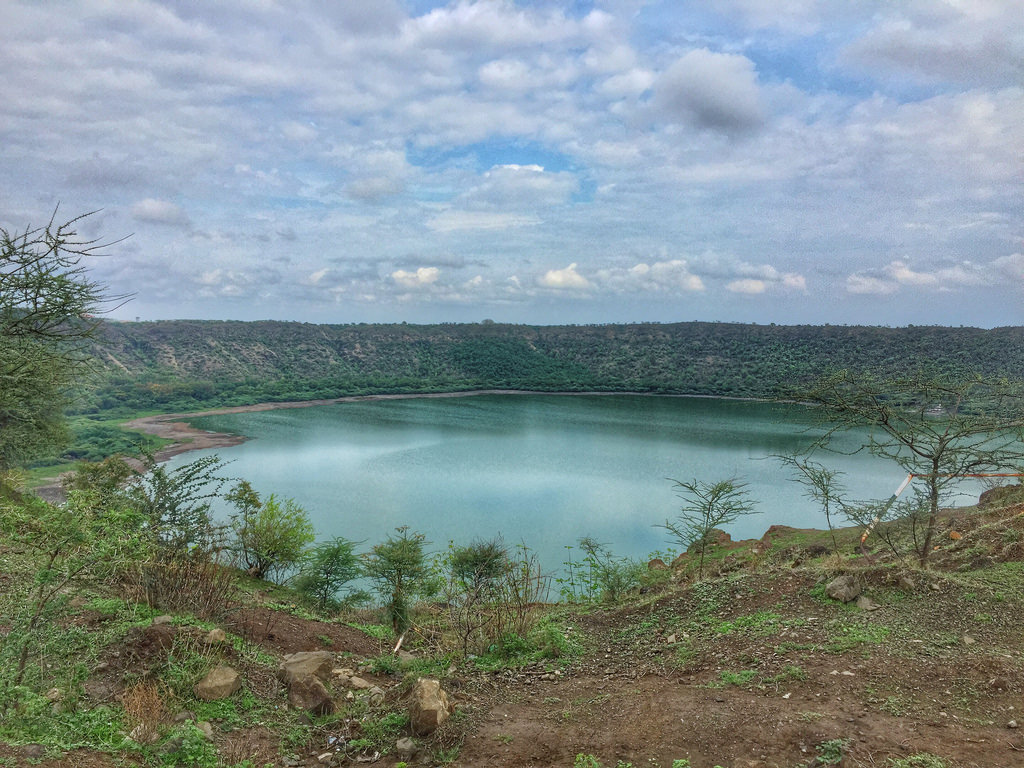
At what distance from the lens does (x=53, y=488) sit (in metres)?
25.3

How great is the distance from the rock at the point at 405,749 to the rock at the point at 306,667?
137 cm

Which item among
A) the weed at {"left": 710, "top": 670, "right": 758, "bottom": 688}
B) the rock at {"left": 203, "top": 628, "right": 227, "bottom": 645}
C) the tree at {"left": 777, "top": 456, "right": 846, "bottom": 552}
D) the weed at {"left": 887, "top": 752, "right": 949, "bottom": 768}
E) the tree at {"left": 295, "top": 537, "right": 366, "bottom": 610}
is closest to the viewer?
the weed at {"left": 887, "top": 752, "right": 949, "bottom": 768}

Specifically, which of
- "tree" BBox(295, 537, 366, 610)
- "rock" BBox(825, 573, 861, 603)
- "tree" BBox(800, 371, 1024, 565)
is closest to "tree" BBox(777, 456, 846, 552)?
"tree" BBox(800, 371, 1024, 565)

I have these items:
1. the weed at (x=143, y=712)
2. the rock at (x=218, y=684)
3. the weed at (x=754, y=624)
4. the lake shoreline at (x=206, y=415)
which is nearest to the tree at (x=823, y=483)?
the weed at (x=754, y=624)

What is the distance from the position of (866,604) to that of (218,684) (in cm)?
624

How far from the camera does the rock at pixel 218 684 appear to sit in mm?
5023

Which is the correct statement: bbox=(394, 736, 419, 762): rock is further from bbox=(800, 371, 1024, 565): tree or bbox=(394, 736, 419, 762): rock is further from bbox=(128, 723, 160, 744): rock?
bbox=(800, 371, 1024, 565): tree

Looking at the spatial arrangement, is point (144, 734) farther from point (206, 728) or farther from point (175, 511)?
point (175, 511)

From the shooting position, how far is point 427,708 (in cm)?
457

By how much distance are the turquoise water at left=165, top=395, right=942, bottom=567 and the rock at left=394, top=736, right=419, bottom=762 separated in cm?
590

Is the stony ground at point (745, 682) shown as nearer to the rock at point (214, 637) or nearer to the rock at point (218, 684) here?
the rock at point (218, 684)

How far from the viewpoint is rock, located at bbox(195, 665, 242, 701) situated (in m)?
5.02

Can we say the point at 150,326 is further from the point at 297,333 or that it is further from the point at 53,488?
the point at 53,488

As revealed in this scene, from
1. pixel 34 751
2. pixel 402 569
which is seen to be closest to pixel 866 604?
pixel 34 751
